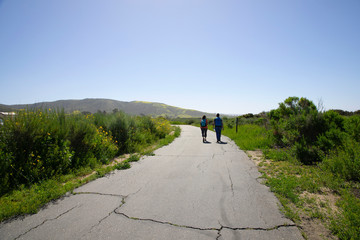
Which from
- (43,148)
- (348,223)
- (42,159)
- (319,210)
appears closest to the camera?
(348,223)

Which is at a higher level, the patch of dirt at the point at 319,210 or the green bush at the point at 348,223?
the green bush at the point at 348,223

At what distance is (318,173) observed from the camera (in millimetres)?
4703

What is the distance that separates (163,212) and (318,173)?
4.31m

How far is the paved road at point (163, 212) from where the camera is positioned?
8.46 feet

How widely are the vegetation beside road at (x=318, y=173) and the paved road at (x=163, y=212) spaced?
405 mm

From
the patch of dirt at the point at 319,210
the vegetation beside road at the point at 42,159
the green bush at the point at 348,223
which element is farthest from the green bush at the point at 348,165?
the vegetation beside road at the point at 42,159

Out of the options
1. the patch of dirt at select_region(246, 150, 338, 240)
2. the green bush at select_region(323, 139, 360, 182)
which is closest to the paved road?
the patch of dirt at select_region(246, 150, 338, 240)

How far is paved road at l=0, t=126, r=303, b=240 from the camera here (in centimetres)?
258

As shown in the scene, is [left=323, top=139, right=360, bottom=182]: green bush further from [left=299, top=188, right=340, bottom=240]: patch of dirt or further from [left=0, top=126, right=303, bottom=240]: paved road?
[left=0, top=126, right=303, bottom=240]: paved road

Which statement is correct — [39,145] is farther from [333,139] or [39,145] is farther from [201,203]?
[333,139]

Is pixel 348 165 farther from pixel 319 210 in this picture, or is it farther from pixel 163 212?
pixel 163 212

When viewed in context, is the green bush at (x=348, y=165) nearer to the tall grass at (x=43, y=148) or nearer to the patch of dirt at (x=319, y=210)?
the patch of dirt at (x=319, y=210)

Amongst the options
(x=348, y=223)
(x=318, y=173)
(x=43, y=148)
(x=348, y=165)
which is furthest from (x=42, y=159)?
(x=348, y=165)

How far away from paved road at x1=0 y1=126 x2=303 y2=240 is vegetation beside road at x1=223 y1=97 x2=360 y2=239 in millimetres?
405
